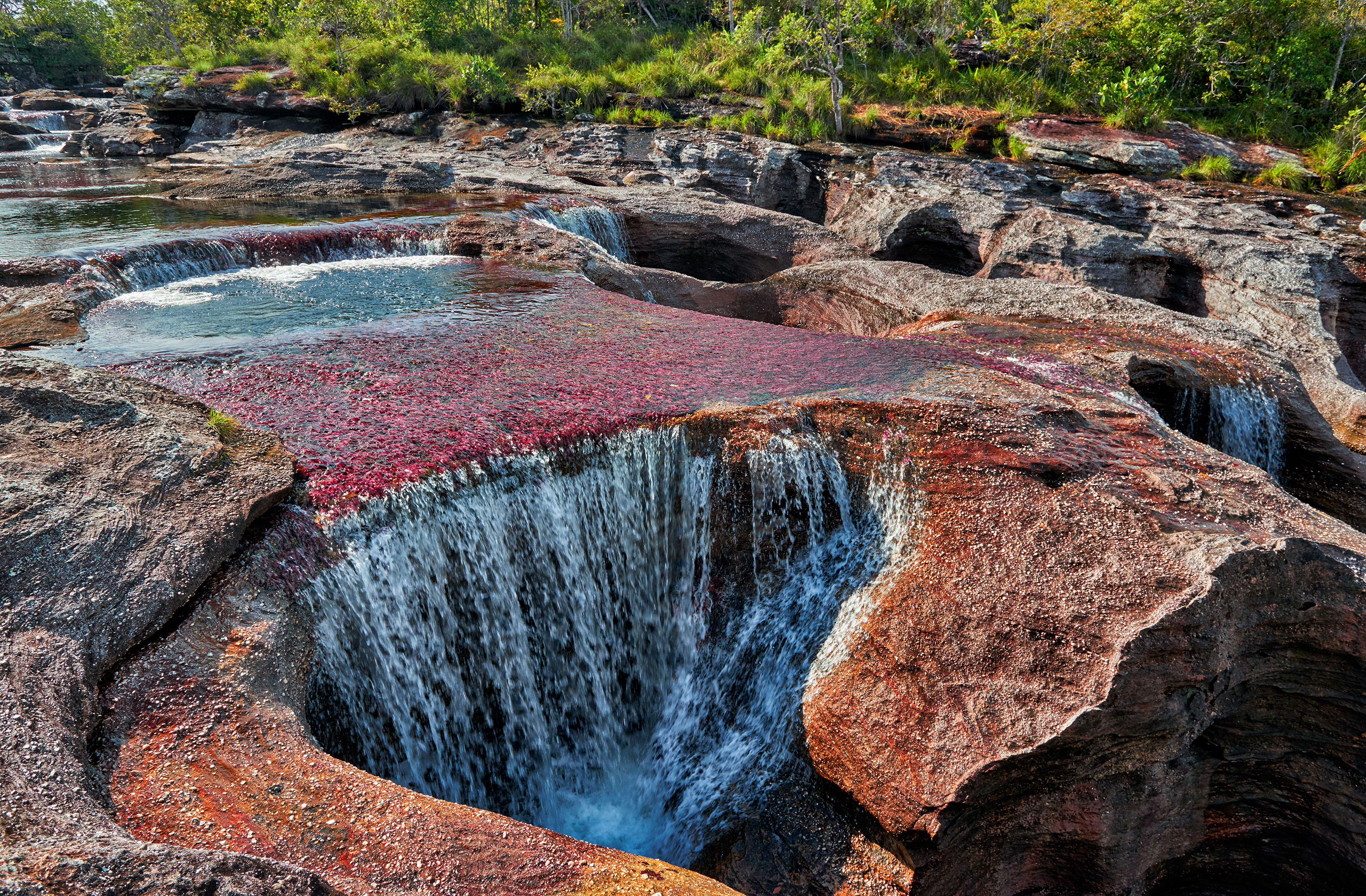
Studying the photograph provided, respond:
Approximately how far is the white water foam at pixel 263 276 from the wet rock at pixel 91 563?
5776 mm

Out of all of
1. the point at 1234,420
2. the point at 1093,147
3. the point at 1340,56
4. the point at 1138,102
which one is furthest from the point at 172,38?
the point at 1340,56

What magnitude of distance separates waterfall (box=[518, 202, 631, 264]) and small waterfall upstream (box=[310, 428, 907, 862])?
9313 mm

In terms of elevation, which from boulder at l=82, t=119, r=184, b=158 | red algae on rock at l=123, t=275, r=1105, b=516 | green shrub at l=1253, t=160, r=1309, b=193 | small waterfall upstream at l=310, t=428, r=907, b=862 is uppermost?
boulder at l=82, t=119, r=184, b=158

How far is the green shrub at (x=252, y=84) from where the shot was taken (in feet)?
79.6

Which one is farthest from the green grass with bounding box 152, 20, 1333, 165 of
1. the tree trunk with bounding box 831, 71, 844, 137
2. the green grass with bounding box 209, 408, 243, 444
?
the green grass with bounding box 209, 408, 243, 444

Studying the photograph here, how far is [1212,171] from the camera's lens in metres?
16.1

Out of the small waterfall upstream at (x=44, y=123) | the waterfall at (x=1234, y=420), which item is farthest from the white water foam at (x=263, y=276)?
the small waterfall upstream at (x=44, y=123)

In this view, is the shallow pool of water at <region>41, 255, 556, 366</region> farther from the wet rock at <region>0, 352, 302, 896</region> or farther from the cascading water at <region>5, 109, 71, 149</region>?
the cascading water at <region>5, 109, 71, 149</region>

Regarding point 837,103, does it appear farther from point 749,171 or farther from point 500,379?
point 500,379

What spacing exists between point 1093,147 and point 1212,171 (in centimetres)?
248

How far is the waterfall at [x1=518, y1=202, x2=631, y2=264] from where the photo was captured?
1428 centimetres

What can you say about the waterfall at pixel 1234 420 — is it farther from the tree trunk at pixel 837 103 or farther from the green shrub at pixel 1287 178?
the tree trunk at pixel 837 103

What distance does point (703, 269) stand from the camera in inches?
609

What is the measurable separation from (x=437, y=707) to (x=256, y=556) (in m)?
1.64
